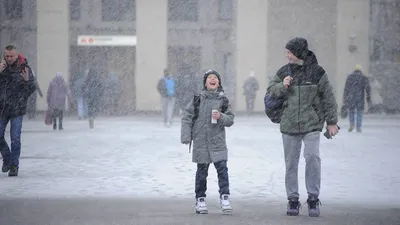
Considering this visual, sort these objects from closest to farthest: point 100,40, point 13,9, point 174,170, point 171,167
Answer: point 174,170
point 171,167
point 100,40
point 13,9

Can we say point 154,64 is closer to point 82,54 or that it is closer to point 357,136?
point 82,54

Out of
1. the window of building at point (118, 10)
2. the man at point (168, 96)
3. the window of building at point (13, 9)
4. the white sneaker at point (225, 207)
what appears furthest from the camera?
the window of building at point (118, 10)

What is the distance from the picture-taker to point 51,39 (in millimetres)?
33469

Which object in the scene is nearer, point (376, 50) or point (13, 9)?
point (13, 9)

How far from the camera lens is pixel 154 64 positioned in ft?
112

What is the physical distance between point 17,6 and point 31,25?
1098mm

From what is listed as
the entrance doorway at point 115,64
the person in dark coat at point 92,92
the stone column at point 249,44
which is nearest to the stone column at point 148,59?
the entrance doorway at point 115,64

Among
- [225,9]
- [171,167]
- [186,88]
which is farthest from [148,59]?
[171,167]

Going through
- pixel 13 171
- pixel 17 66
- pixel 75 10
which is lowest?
pixel 13 171

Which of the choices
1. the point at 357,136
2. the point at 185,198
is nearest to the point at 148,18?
the point at 357,136

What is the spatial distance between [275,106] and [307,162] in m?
0.63

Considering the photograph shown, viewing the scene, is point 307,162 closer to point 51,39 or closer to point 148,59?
point 148,59

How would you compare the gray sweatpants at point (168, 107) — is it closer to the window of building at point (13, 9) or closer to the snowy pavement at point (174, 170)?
the snowy pavement at point (174, 170)

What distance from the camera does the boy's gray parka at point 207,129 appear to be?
7.79m
